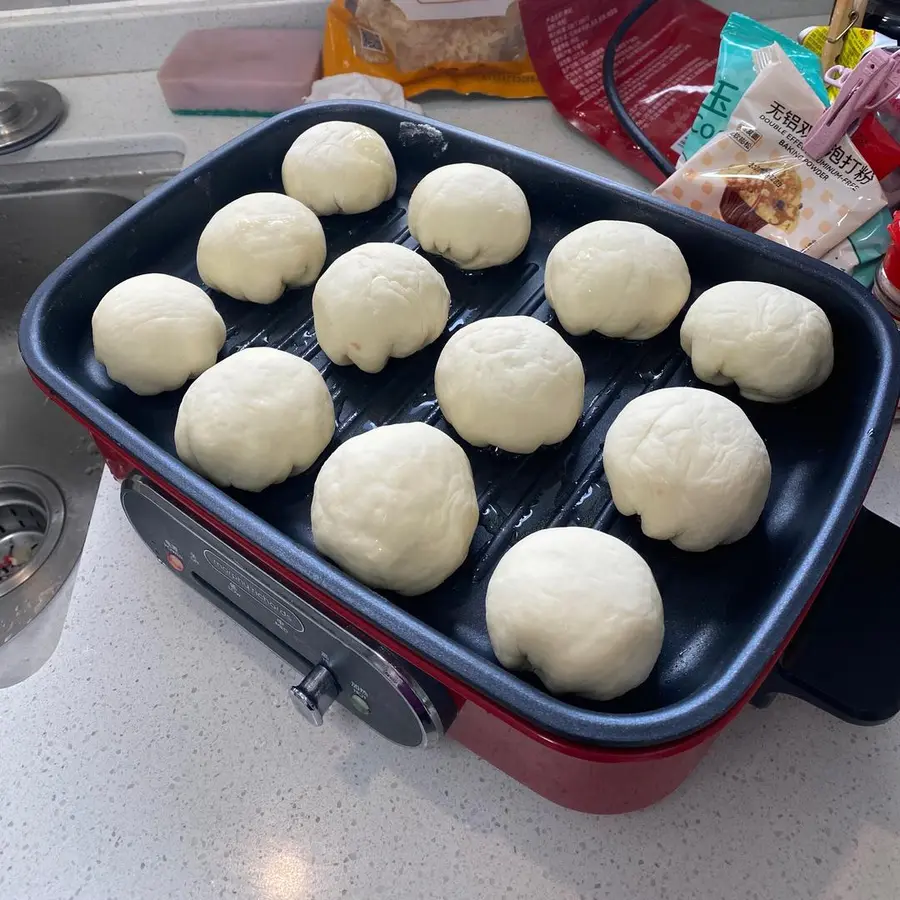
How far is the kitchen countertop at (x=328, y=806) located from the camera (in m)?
0.63

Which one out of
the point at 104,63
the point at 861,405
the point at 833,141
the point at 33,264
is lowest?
the point at 33,264

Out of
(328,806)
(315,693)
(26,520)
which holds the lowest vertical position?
(26,520)

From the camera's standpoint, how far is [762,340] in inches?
28.2

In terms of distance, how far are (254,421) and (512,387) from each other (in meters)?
0.24

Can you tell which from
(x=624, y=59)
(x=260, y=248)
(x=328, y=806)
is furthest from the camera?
(x=624, y=59)

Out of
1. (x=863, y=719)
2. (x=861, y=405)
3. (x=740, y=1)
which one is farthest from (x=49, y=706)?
(x=740, y=1)

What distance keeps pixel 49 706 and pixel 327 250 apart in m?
0.60

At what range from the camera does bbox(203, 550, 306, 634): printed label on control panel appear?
24.4 inches

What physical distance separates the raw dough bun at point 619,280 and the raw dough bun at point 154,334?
1.27 ft

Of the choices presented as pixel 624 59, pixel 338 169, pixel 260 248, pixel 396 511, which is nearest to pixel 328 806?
pixel 396 511

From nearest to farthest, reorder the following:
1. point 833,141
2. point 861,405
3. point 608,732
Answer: point 608,732
point 861,405
point 833,141

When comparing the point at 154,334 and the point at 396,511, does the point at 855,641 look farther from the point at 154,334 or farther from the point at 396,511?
the point at 154,334

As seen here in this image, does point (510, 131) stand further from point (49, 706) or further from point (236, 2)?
point (49, 706)

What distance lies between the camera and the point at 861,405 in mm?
695
